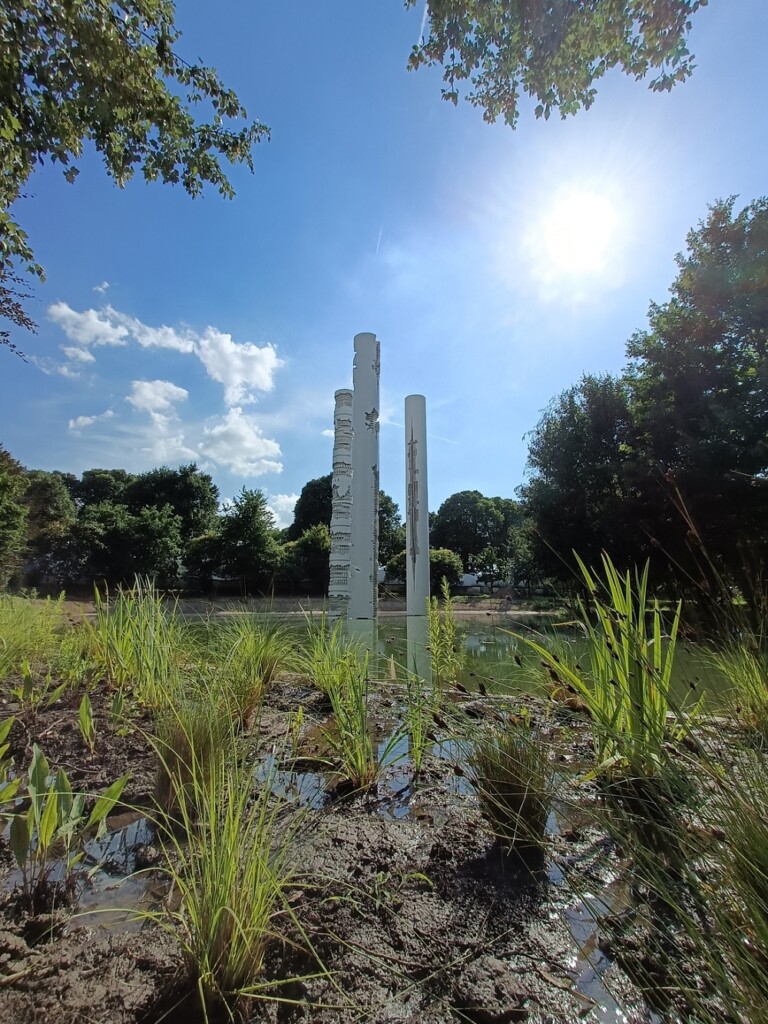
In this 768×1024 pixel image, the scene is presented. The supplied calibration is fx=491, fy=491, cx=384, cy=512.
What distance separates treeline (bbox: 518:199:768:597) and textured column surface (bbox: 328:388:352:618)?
464 cm

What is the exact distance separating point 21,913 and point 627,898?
1.11 metres

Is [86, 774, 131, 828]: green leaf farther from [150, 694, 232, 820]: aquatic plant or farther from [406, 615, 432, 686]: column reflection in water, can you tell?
[406, 615, 432, 686]: column reflection in water

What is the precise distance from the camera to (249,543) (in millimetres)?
17453

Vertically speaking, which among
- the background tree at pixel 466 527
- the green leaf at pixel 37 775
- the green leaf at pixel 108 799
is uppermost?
the background tree at pixel 466 527

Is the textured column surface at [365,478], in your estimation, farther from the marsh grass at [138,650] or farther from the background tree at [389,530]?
the background tree at [389,530]

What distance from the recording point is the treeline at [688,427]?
9.34 m

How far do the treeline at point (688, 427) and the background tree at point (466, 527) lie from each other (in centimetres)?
2045

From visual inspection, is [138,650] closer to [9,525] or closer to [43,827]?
[43,827]

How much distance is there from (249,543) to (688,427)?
44.5ft

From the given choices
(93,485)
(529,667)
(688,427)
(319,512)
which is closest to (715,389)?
(688,427)

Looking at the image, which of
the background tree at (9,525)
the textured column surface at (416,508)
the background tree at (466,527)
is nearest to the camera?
the textured column surface at (416,508)

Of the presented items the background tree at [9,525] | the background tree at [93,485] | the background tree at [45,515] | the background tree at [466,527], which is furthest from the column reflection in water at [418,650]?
the background tree at [93,485]

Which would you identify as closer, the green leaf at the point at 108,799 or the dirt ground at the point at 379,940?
the dirt ground at the point at 379,940

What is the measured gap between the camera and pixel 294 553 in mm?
18141
